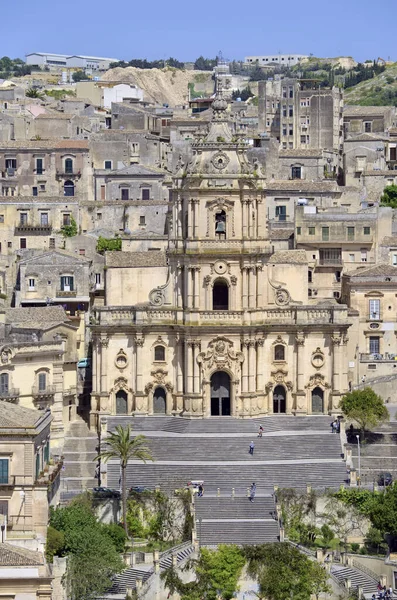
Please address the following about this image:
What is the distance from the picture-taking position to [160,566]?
8700cm

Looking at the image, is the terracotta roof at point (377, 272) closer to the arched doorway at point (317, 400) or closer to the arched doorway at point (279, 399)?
the arched doorway at point (317, 400)

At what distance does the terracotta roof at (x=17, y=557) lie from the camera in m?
77.9

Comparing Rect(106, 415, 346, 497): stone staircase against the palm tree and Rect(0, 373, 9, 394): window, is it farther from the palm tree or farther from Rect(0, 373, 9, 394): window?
Rect(0, 373, 9, 394): window

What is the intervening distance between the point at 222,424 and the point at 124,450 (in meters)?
9.13

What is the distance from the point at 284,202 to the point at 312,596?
4507 centimetres

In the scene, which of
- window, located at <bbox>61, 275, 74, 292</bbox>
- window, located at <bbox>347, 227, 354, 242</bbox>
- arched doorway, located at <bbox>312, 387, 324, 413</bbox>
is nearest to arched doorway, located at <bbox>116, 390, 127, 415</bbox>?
arched doorway, located at <bbox>312, 387, 324, 413</bbox>

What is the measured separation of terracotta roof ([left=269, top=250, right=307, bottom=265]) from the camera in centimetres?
10869

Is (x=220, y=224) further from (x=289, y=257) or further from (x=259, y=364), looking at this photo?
(x=259, y=364)

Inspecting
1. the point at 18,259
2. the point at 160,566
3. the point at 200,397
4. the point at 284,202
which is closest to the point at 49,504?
the point at 160,566

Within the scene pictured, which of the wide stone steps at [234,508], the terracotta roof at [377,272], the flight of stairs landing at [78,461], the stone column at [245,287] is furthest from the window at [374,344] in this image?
the wide stone steps at [234,508]

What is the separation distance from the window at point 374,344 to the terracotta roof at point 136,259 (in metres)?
11.9

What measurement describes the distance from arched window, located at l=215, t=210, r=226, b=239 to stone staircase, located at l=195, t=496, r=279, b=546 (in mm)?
16376

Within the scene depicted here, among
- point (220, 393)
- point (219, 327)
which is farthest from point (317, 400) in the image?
point (219, 327)

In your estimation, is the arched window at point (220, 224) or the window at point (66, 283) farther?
the window at point (66, 283)
